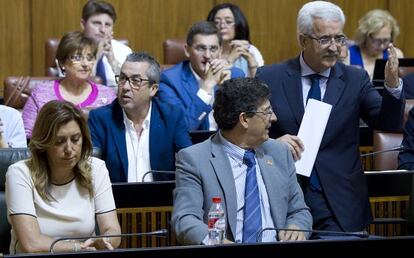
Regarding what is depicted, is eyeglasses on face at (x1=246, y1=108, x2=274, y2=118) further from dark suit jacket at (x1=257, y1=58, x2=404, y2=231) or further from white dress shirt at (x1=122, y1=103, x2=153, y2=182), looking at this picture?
white dress shirt at (x1=122, y1=103, x2=153, y2=182)

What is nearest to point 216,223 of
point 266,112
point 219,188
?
point 219,188

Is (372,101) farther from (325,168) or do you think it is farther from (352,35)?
(352,35)

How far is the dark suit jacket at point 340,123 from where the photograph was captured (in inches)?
158

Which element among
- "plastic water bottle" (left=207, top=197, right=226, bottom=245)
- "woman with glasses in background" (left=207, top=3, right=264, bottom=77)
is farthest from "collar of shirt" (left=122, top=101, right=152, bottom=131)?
"woman with glasses in background" (left=207, top=3, right=264, bottom=77)

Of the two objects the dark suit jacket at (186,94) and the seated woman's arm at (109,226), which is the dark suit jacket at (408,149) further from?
the seated woman's arm at (109,226)

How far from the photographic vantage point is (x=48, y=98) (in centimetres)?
562

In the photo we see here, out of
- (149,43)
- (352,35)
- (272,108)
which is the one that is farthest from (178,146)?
(352,35)

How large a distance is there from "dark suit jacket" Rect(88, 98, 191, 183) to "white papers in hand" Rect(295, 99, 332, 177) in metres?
0.80

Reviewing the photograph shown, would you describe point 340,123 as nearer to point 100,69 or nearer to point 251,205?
point 251,205

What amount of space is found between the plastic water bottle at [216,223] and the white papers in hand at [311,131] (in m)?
0.52

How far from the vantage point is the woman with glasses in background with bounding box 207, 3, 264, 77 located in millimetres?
6941

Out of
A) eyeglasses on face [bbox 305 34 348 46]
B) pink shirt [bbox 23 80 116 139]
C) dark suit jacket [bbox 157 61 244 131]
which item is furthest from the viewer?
pink shirt [bbox 23 80 116 139]

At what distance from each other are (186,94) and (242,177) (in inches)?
78.0

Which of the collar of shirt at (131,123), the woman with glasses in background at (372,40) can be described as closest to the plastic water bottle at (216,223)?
the collar of shirt at (131,123)
